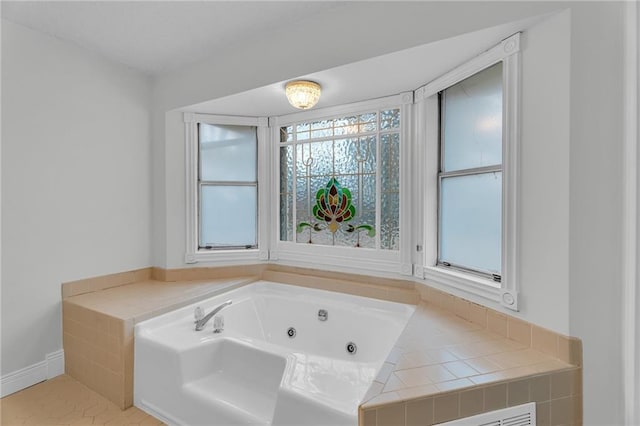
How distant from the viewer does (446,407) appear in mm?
1099

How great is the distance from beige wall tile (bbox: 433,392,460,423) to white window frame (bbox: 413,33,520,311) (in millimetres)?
612

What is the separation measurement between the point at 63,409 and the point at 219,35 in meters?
2.43

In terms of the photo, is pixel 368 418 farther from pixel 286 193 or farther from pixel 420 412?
pixel 286 193

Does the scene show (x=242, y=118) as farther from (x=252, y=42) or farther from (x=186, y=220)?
(x=186, y=220)

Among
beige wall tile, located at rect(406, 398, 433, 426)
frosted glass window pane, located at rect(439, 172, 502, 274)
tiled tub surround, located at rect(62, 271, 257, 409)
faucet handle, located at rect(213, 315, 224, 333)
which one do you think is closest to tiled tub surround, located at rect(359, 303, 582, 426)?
beige wall tile, located at rect(406, 398, 433, 426)

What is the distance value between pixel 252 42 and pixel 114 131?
1.29 m

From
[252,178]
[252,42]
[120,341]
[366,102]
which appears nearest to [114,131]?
[252,178]

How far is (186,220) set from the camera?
8.73 ft

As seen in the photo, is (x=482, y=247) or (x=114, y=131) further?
(x=114, y=131)

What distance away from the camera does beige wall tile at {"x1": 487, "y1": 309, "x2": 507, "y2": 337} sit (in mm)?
1525

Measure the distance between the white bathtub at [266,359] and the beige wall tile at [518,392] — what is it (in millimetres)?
512

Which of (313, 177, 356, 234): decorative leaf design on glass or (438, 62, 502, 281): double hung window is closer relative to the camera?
(438, 62, 502, 281): double hung window

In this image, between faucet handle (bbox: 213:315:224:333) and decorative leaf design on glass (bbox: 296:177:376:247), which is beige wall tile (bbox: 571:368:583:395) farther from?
faucet handle (bbox: 213:315:224:333)

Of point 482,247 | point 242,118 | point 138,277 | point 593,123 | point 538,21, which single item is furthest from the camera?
point 242,118
